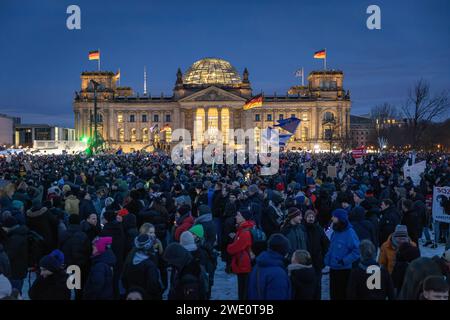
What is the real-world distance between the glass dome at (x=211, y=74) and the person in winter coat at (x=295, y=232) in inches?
4195

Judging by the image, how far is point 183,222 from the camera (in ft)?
33.9

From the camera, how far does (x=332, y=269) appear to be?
28.8ft

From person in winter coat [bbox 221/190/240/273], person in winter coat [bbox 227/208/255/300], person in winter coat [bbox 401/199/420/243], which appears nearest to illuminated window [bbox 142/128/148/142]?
person in winter coat [bbox 221/190/240/273]

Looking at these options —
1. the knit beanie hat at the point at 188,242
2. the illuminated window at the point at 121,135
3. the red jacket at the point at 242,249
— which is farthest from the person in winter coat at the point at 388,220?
the illuminated window at the point at 121,135

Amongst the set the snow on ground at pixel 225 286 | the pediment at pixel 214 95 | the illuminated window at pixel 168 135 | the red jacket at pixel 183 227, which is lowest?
the snow on ground at pixel 225 286

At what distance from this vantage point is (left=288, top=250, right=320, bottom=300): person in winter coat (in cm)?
675

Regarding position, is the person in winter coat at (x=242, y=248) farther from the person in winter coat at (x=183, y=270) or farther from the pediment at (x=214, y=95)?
the pediment at (x=214, y=95)

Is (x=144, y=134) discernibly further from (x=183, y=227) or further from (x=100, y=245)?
(x=100, y=245)

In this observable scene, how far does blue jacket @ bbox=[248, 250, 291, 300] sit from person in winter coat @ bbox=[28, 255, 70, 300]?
2.46m

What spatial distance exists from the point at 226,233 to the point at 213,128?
94456mm

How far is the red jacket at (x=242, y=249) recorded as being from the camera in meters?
8.84

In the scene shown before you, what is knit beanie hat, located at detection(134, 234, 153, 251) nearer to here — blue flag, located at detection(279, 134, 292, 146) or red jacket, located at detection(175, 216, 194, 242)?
red jacket, located at detection(175, 216, 194, 242)

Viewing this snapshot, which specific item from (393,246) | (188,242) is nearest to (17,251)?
(188,242)
